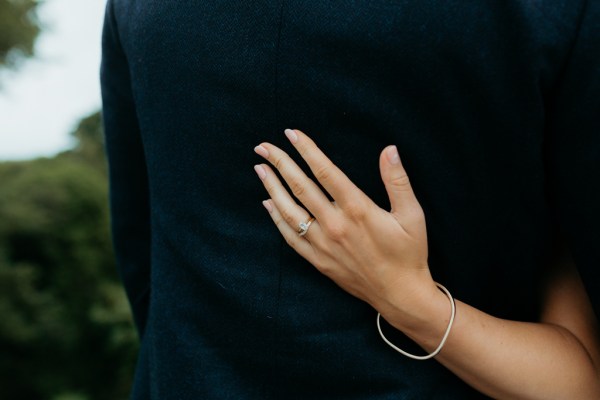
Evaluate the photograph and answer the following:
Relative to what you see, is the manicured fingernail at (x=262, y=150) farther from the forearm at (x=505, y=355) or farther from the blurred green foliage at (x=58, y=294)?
the blurred green foliage at (x=58, y=294)

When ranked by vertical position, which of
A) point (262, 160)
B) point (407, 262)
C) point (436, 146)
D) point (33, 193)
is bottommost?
point (407, 262)

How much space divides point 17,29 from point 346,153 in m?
5.74

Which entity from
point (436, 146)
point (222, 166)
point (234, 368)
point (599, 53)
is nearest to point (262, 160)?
point (222, 166)

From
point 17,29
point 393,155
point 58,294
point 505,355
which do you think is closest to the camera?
point 393,155

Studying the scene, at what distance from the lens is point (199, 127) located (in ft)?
3.67

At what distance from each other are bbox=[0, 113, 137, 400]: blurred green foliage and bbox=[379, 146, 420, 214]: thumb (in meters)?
4.64

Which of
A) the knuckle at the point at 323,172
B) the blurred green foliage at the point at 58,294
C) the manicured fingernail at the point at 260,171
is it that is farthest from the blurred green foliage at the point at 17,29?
the knuckle at the point at 323,172

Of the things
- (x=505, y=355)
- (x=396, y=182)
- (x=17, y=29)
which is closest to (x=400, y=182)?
(x=396, y=182)

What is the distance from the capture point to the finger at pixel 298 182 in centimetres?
107

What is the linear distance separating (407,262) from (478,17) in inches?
15.8

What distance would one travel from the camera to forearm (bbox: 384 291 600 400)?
107cm

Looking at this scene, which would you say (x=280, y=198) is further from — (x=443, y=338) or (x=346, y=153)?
(x=443, y=338)

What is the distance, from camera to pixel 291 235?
1.11m

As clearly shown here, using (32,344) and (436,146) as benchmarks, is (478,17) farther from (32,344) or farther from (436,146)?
(32,344)
